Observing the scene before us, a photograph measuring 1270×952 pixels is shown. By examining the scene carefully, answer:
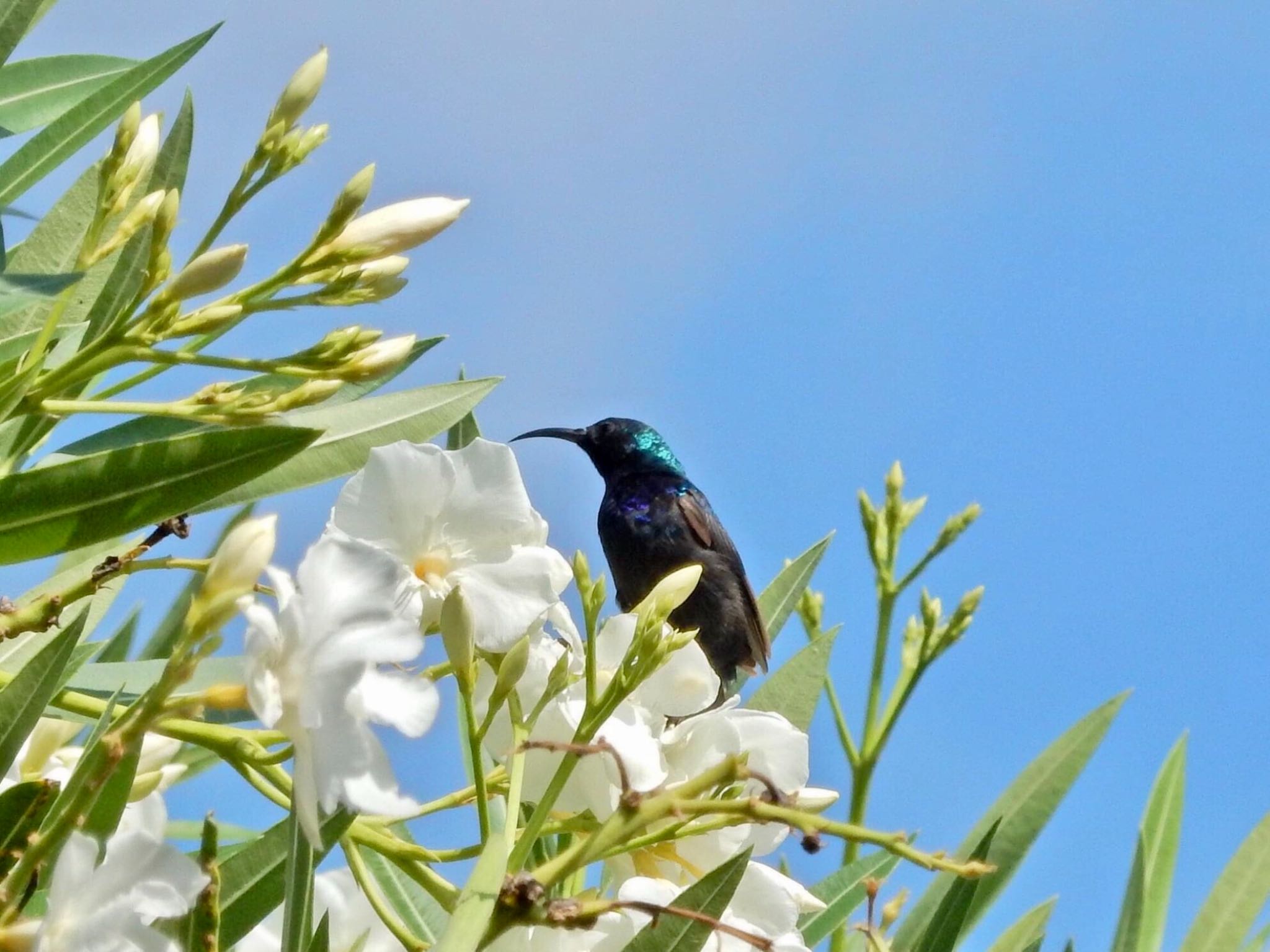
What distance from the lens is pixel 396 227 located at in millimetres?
1363

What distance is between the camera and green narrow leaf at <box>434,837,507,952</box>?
85 cm

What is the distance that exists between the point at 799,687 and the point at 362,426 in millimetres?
662

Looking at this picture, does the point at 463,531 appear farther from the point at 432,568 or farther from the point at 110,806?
the point at 110,806

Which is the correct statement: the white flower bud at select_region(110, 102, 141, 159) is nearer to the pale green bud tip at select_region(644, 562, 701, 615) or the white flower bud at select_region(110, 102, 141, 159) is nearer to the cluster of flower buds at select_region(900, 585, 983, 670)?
the pale green bud tip at select_region(644, 562, 701, 615)

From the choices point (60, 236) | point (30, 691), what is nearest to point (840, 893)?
point (30, 691)

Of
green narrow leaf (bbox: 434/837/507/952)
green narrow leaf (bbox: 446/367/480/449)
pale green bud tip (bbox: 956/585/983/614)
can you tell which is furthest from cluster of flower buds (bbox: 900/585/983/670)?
green narrow leaf (bbox: 434/837/507/952)

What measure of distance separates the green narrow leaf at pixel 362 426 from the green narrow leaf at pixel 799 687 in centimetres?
54

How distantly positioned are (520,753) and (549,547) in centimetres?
23

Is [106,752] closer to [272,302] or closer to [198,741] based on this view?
[198,741]

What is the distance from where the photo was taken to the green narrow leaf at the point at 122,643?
2.24 m

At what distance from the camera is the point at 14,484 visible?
1209mm

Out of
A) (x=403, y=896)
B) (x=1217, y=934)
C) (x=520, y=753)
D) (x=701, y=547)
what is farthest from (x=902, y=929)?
(x=701, y=547)

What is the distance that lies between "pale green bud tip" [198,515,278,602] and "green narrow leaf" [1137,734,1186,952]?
192cm

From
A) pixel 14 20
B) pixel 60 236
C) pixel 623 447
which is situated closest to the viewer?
pixel 14 20
